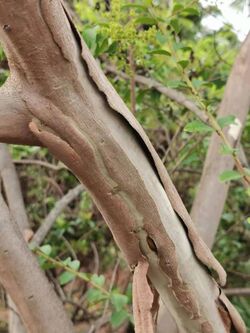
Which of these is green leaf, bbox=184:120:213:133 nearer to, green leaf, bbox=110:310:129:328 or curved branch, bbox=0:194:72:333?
curved branch, bbox=0:194:72:333

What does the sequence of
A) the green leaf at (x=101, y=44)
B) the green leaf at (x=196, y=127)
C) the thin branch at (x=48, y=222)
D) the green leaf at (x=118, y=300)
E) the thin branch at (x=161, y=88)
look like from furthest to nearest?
the thin branch at (x=48, y=222) → the thin branch at (x=161, y=88) → the green leaf at (x=118, y=300) → the green leaf at (x=101, y=44) → the green leaf at (x=196, y=127)

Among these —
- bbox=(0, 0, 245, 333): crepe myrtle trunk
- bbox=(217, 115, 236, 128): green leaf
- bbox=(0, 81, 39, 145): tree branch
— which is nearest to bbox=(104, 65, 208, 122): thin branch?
bbox=(217, 115, 236, 128): green leaf

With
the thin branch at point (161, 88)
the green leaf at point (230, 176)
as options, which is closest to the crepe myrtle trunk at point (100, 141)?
the green leaf at point (230, 176)

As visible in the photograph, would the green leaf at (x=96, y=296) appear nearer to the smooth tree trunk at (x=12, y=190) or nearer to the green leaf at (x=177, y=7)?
the smooth tree trunk at (x=12, y=190)

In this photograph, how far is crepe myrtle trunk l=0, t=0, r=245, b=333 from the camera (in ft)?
1.55

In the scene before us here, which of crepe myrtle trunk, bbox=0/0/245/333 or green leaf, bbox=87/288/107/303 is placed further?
green leaf, bbox=87/288/107/303

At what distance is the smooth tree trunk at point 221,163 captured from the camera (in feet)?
3.36

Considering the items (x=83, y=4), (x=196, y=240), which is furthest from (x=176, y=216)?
(x=83, y=4)

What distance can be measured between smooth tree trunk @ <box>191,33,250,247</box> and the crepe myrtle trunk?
37cm

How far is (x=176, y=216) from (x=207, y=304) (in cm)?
14

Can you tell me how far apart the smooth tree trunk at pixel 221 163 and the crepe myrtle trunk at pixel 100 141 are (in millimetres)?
365

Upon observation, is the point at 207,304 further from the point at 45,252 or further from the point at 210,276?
the point at 45,252

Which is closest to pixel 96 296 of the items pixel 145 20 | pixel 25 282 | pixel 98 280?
pixel 98 280

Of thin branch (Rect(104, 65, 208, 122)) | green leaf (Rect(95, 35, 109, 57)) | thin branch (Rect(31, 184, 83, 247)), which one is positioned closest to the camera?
green leaf (Rect(95, 35, 109, 57))
